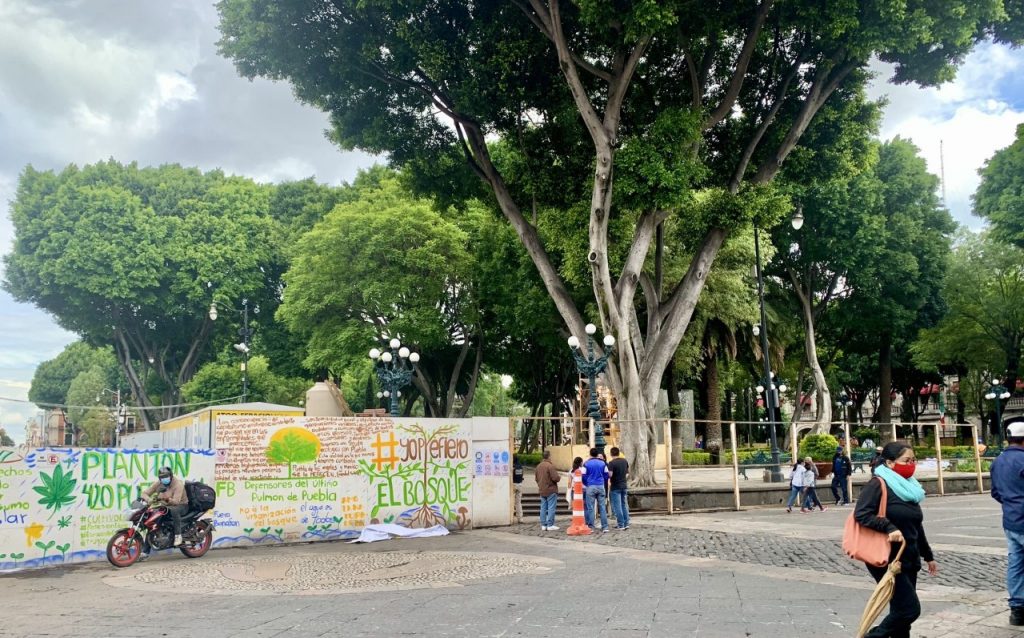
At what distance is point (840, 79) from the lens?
1956 centimetres

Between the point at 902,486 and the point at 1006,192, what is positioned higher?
the point at 1006,192

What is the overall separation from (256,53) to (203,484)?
11.8 m

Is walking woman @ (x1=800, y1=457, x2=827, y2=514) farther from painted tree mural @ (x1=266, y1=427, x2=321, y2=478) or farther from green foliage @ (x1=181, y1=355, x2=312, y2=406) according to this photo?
green foliage @ (x1=181, y1=355, x2=312, y2=406)

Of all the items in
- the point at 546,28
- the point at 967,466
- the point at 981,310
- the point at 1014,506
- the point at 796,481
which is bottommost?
the point at 967,466

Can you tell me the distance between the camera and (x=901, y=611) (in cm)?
532

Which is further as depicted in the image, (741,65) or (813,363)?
(813,363)

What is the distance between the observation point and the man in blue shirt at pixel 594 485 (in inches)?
586

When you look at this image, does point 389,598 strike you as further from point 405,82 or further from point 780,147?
point 780,147

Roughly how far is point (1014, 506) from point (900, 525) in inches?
73.9

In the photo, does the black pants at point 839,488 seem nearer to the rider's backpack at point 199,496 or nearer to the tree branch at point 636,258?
the tree branch at point 636,258

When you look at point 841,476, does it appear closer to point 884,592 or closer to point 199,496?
point 199,496

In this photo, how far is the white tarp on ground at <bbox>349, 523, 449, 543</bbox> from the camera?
14125 millimetres

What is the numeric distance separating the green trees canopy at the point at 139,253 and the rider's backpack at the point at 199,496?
90.2 ft

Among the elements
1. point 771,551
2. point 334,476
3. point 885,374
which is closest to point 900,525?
point 771,551
